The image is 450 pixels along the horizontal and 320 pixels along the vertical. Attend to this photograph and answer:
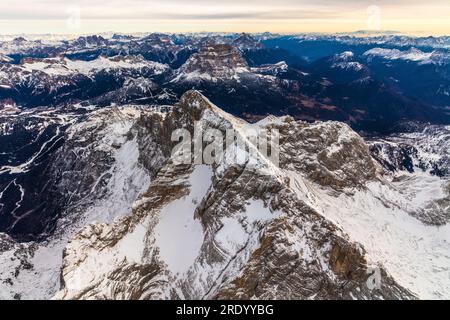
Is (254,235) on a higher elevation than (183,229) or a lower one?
higher

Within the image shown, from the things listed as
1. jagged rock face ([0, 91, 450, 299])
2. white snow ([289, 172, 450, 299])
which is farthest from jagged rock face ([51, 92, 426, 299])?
white snow ([289, 172, 450, 299])

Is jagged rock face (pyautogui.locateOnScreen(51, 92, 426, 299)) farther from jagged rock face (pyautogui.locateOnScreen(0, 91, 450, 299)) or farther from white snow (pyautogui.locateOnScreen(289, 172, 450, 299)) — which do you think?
white snow (pyautogui.locateOnScreen(289, 172, 450, 299))

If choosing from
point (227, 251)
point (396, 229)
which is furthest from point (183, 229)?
point (396, 229)

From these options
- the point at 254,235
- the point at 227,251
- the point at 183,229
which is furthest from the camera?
the point at 183,229

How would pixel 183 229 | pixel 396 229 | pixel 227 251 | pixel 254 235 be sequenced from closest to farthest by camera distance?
pixel 254 235 < pixel 227 251 < pixel 183 229 < pixel 396 229

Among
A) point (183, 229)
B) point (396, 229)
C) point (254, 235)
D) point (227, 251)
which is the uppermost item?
point (254, 235)

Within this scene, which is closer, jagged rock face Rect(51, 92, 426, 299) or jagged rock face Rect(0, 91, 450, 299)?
jagged rock face Rect(51, 92, 426, 299)

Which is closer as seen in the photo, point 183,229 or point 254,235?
point 254,235

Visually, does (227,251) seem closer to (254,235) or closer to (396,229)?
(254,235)

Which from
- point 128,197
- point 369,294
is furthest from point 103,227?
point 369,294

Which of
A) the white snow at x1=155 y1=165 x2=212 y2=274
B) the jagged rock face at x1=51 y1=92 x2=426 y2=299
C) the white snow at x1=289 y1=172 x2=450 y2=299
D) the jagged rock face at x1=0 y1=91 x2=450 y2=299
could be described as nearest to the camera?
the jagged rock face at x1=51 y1=92 x2=426 y2=299
